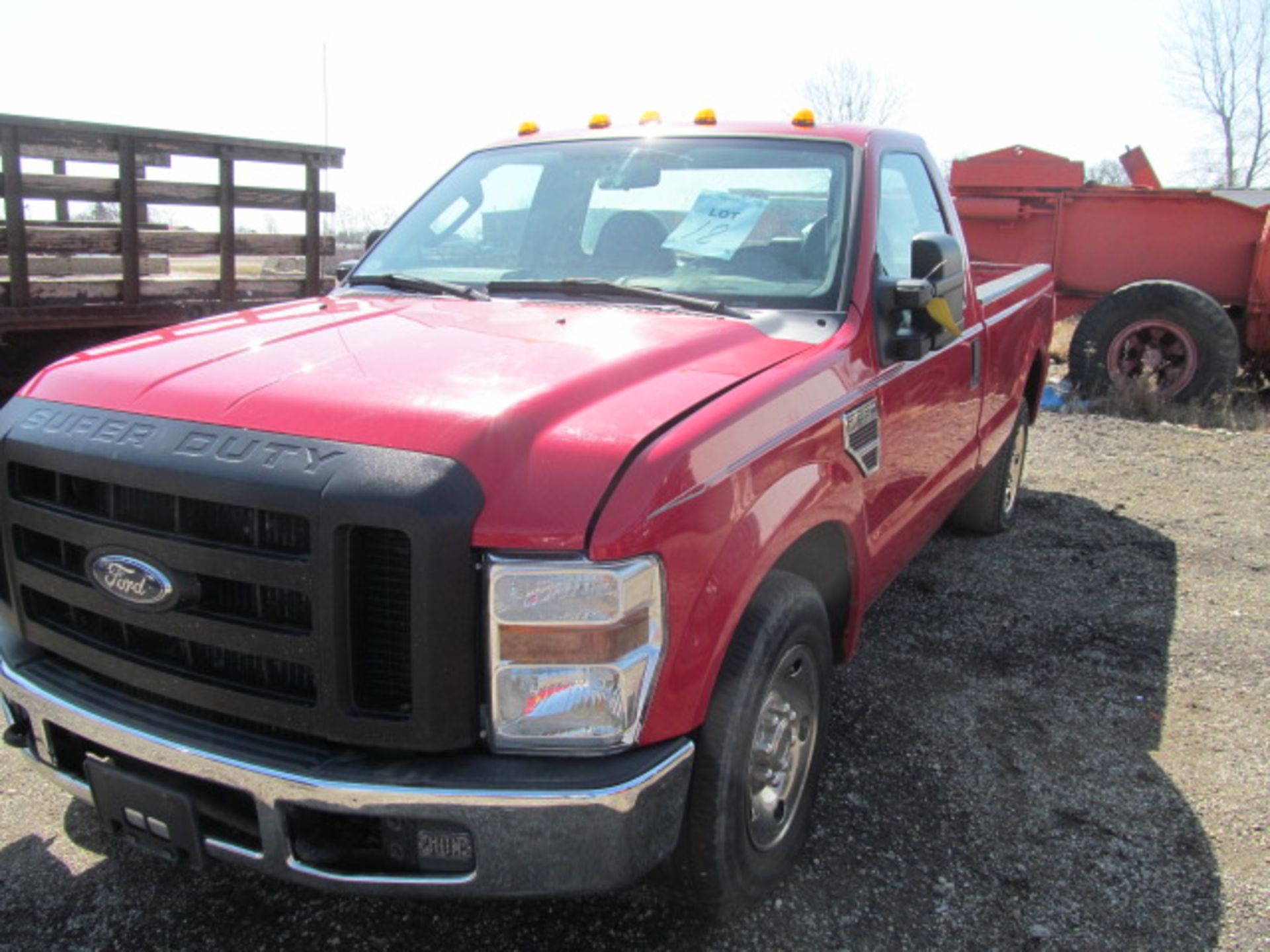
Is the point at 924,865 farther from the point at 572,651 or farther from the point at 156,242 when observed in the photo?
the point at 156,242

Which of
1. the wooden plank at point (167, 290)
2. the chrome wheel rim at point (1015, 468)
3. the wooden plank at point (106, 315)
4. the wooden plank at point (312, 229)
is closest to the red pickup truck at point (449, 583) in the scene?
the chrome wheel rim at point (1015, 468)

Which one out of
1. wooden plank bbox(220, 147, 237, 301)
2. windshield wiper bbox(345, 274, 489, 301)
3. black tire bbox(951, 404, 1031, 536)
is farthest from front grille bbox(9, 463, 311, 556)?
wooden plank bbox(220, 147, 237, 301)

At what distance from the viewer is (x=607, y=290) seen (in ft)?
9.89

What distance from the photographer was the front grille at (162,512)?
198cm

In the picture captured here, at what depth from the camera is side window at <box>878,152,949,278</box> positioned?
11.1 ft

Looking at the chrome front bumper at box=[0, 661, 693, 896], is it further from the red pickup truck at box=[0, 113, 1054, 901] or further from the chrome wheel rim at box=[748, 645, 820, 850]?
the chrome wheel rim at box=[748, 645, 820, 850]

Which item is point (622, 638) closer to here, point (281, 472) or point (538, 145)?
point (281, 472)

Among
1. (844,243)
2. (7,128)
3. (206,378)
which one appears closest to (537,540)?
(206,378)

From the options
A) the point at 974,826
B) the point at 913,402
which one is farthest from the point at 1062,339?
A: the point at 974,826

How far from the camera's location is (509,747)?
198 cm

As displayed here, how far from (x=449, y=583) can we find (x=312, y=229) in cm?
583

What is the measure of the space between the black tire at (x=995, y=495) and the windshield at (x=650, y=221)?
2406 millimetres

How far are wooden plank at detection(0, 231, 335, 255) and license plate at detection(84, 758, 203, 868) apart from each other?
170 inches

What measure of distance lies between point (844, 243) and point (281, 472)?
1846 millimetres
